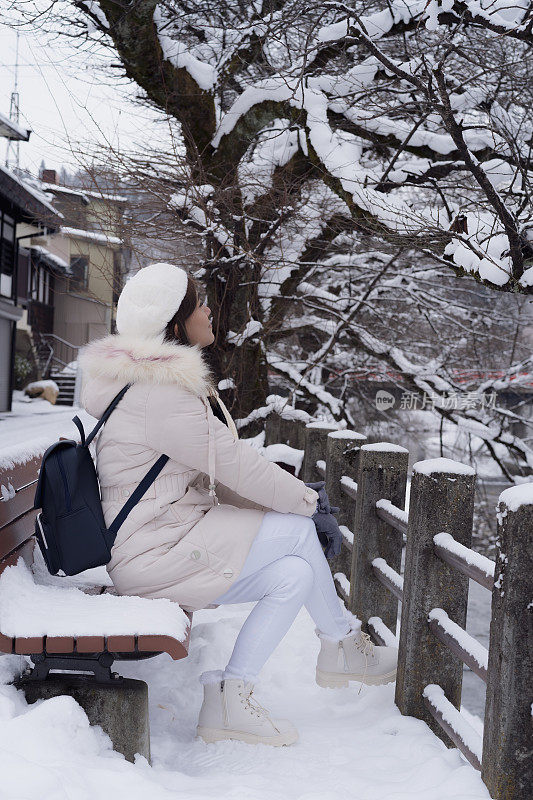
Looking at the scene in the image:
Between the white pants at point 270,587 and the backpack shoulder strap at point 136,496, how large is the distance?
452mm

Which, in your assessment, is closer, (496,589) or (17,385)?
(496,589)

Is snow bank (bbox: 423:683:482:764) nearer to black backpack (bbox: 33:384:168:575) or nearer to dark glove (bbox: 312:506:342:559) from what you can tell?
dark glove (bbox: 312:506:342:559)

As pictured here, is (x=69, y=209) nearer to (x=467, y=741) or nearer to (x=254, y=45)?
(x=254, y=45)

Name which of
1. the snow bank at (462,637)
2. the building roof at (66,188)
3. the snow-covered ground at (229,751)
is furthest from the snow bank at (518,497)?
the building roof at (66,188)

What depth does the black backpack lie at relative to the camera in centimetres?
241

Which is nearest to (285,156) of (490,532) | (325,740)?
(325,740)

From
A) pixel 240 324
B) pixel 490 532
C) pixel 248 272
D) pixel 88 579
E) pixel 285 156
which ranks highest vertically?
pixel 285 156

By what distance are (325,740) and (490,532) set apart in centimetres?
1397

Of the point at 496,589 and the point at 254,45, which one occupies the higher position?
the point at 254,45

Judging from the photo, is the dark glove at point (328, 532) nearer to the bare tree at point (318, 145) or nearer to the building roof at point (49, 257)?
the bare tree at point (318, 145)

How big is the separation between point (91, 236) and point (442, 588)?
4660 mm

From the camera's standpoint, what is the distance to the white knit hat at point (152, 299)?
103 inches

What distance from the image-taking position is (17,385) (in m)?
29.2

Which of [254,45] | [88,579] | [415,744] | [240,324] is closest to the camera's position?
[415,744]
